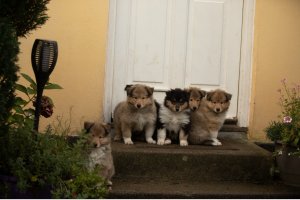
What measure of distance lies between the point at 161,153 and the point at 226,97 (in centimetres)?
112

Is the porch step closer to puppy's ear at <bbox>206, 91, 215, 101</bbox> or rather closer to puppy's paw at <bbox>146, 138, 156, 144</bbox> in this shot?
puppy's paw at <bbox>146, 138, 156, 144</bbox>

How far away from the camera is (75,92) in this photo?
561 cm

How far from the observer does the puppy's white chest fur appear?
17.9ft

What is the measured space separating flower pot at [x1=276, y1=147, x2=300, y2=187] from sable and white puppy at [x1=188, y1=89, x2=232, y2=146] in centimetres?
85

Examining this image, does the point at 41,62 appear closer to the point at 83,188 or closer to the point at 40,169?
the point at 40,169

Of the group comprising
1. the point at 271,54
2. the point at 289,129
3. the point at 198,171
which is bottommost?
the point at 198,171

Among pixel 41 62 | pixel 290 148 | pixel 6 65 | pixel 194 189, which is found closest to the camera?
pixel 6 65

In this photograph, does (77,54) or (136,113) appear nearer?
(136,113)

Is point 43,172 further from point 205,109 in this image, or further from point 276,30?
point 276,30

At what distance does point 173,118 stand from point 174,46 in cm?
111

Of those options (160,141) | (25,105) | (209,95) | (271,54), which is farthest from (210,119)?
(25,105)

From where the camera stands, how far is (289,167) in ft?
16.2

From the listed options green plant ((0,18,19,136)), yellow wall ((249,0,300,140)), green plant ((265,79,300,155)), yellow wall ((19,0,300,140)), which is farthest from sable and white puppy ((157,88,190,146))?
green plant ((0,18,19,136))

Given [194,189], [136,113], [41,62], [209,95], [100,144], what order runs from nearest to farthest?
[41,62], [100,144], [194,189], [136,113], [209,95]
